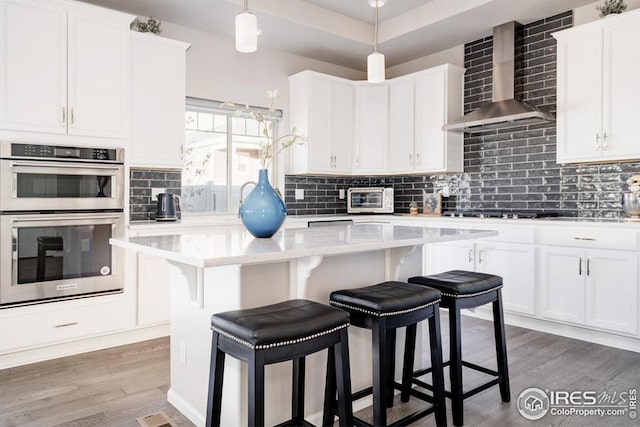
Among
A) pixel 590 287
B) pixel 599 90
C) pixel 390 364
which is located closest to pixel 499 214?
pixel 590 287

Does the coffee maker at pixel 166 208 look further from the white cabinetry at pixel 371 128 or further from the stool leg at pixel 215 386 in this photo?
the stool leg at pixel 215 386

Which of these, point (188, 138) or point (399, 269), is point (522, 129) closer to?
point (399, 269)

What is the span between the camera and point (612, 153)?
347 centimetres

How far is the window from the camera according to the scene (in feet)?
14.3

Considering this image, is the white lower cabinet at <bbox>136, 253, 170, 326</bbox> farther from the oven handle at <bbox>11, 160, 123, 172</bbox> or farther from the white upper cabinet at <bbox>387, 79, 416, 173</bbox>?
the white upper cabinet at <bbox>387, 79, 416, 173</bbox>

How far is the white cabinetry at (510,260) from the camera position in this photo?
12.1 feet

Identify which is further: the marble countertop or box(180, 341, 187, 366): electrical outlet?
box(180, 341, 187, 366): electrical outlet

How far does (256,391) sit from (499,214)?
11.9 ft

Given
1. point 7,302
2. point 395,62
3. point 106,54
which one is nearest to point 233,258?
point 7,302

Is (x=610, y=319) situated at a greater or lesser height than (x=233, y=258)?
lesser

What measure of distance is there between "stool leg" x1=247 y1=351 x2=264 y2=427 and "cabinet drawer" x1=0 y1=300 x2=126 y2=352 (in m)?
2.23

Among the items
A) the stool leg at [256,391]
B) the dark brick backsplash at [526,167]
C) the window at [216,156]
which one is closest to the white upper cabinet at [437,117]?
the dark brick backsplash at [526,167]

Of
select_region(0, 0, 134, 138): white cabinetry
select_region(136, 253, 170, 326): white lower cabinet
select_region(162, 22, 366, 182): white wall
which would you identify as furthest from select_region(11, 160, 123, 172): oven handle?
select_region(162, 22, 366, 182): white wall

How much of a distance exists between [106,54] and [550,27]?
3.81m
